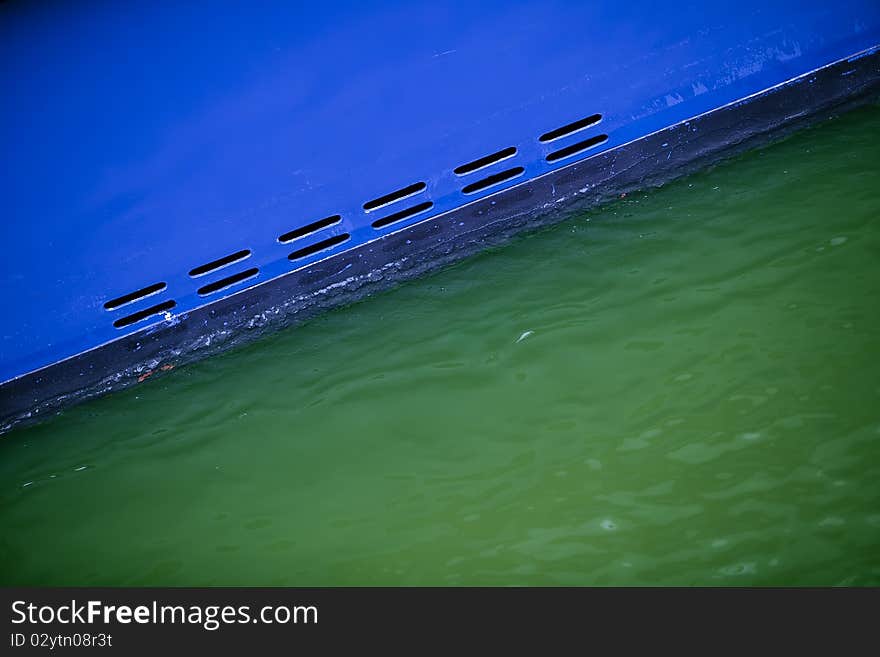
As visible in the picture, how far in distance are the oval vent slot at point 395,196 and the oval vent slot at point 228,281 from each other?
724 mm

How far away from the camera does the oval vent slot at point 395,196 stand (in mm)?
4441

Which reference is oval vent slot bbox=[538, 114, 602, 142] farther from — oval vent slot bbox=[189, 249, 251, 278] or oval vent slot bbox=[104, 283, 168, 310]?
oval vent slot bbox=[104, 283, 168, 310]

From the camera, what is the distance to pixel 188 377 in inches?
176

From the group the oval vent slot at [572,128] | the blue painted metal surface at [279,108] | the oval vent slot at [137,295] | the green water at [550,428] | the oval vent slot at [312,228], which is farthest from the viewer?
the oval vent slot at [572,128]

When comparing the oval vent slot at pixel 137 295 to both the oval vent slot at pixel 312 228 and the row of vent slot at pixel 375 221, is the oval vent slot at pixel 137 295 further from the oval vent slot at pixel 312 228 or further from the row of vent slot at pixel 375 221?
the oval vent slot at pixel 312 228

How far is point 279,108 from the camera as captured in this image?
13.4 feet

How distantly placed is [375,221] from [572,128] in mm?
1230

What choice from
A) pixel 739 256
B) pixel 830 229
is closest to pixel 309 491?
pixel 739 256

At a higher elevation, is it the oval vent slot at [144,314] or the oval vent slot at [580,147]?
the oval vent slot at [580,147]

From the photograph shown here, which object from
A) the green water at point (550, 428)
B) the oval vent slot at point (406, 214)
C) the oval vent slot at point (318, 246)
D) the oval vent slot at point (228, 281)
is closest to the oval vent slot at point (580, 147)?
the green water at point (550, 428)

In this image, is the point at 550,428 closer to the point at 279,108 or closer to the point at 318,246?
the point at 318,246
